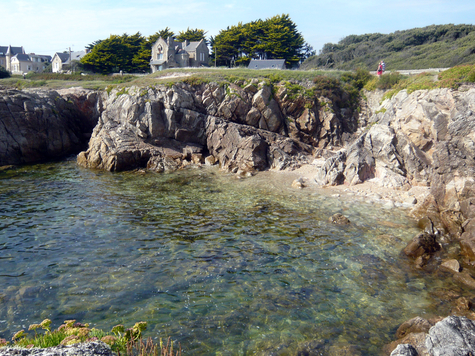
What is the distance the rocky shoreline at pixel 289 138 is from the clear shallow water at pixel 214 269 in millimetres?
2930

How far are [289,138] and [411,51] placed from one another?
36104 millimetres

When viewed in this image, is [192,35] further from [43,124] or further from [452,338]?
[452,338]

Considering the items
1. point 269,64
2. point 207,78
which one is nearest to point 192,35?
point 269,64

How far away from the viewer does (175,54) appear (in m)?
71.9

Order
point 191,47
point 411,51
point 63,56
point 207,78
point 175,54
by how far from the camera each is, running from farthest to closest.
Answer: point 63,56 → point 191,47 → point 175,54 → point 411,51 → point 207,78

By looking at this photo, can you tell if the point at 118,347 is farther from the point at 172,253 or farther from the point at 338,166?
the point at 338,166

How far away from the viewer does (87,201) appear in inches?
842

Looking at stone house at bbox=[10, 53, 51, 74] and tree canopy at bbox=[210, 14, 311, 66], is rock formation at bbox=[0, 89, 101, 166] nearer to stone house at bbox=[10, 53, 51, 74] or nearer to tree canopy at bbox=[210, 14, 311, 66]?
tree canopy at bbox=[210, 14, 311, 66]

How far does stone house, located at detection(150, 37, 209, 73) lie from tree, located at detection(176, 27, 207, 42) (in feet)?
24.4

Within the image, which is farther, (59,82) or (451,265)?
(59,82)

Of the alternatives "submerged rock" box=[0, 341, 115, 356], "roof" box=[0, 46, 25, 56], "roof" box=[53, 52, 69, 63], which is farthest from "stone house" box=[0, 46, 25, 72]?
"submerged rock" box=[0, 341, 115, 356]

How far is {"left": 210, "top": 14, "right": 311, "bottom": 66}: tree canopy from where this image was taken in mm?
72188

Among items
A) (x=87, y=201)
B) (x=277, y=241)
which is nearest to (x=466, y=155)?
(x=277, y=241)

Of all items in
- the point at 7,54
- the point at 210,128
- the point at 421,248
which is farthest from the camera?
the point at 7,54
